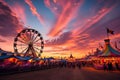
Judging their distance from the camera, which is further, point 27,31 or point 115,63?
point 27,31

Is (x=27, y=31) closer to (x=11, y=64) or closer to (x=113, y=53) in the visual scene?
(x=11, y=64)

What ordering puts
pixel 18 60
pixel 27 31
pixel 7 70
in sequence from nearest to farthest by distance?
pixel 7 70 → pixel 18 60 → pixel 27 31

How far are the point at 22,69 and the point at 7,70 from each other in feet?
15.7

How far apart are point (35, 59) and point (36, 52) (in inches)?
155

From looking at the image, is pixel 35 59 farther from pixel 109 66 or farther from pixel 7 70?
pixel 109 66

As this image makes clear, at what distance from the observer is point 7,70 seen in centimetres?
2552

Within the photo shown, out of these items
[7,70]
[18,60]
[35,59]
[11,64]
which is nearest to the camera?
[7,70]

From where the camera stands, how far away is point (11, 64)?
29.4 metres

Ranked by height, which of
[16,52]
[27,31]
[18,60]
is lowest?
[18,60]

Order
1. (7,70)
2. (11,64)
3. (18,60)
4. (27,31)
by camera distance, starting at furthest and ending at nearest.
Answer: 1. (27,31)
2. (18,60)
3. (11,64)
4. (7,70)

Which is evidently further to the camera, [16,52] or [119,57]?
[16,52]

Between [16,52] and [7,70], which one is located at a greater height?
[16,52]

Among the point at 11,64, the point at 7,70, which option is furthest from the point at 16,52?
the point at 7,70

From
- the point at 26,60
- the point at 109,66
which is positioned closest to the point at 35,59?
the point at 26,60
